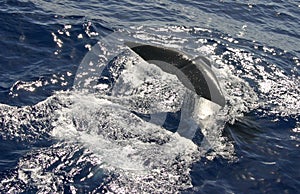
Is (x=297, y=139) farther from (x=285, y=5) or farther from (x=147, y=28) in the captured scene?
(x=285, y=5)

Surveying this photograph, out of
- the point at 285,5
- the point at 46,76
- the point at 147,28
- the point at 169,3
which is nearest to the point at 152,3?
the point at 169,3

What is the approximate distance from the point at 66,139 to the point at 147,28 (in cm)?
1248

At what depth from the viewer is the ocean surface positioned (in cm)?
1466

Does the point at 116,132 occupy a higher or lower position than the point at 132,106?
lower

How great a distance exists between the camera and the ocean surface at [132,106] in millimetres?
14656

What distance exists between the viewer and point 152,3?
30.5 metres

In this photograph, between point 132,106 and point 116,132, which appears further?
point 132,106

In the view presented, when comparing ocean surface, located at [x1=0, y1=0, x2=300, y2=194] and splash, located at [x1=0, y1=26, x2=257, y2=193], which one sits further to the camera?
ocean surface, located at [x1=0, y1=0, x2=300, y2=194]

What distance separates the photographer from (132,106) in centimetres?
1869

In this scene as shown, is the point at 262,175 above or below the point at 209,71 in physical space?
below

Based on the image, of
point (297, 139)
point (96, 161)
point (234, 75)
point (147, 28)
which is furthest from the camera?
point (147, 28)

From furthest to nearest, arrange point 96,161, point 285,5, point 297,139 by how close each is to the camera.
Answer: point 285,5
point 297,139
point 96,161

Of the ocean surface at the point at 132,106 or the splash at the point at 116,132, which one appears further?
the ocean surface at the point at 132,106

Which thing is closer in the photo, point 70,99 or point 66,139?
point 66,139
